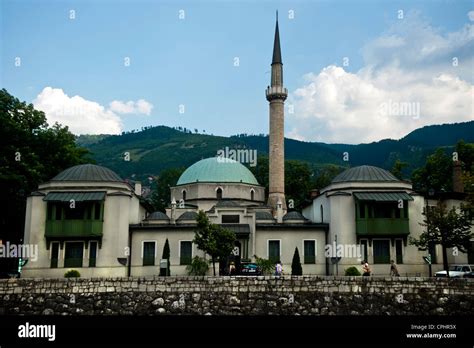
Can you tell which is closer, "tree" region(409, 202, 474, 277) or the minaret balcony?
"tree" region(409, 202, 474, 277)

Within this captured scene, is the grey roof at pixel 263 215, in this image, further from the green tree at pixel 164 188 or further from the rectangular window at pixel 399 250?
the green tree at pixel 164 188

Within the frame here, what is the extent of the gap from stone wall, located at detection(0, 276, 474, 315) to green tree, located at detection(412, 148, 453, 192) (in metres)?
28.9

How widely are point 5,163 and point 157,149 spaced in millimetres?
155801

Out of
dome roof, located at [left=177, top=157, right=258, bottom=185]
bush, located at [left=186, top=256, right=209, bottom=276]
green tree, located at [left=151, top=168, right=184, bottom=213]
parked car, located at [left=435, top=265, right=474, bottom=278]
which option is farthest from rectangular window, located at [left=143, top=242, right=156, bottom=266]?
green tree, located at [left=151, top=168, right=184, bottom=213]

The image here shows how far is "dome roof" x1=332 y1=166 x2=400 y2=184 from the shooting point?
39875 mm

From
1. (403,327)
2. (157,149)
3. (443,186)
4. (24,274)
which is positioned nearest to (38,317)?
(24,274)

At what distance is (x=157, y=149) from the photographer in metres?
195

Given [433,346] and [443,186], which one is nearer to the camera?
[433,346]

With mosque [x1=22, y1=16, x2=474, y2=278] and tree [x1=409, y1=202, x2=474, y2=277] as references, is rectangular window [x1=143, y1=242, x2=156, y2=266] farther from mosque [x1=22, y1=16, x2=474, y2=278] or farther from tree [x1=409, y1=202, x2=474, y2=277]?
tree [x1=409, y1=202, x2=474, y2=277]

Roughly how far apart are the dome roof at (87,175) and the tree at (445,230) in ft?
71.7

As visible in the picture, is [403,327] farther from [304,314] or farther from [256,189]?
[256,189]

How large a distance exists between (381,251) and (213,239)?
12.6m

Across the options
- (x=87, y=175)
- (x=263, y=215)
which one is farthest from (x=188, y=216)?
(x=87, y=175)

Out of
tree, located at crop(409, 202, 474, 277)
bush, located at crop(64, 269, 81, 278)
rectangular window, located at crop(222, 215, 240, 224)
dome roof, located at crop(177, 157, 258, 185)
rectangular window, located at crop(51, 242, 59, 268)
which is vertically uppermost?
dome roof, located at crop(177, 157, 258, 185)
